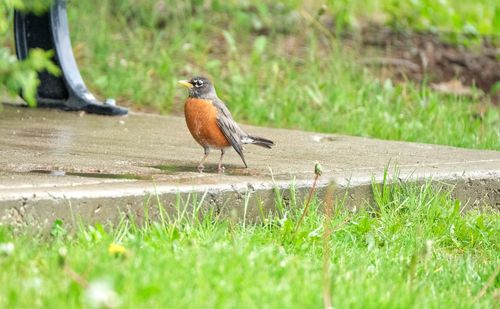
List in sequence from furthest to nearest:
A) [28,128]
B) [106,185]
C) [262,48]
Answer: [262,48] → [28,128] → [106,185]

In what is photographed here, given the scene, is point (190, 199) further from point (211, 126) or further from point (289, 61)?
point (289, 61)

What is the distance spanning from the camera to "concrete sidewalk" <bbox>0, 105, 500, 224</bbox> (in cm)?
376

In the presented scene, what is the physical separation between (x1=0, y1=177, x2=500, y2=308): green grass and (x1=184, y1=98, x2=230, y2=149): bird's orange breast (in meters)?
0.58

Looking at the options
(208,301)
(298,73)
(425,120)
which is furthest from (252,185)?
(298,73)

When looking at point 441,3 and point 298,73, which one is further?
point 441,3

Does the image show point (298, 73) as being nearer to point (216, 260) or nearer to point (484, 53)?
point (484, 53)

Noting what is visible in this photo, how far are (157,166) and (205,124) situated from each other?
31cm

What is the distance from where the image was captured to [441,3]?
10078mm

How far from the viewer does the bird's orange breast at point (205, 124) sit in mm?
4688

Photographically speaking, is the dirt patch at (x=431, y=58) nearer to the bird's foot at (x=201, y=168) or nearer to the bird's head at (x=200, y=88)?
the bird's head at (x=200, y=88)

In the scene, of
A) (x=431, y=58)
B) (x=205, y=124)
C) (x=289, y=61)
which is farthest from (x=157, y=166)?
(x=431, y=58)

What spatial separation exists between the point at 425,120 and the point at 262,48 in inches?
77.7

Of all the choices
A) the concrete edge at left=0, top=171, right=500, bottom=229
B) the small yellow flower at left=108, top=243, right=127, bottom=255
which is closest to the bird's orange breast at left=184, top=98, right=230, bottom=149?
the concrete edge at left=0, top=171, right=500, bottom=229

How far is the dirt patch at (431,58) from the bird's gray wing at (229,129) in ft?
14.3
